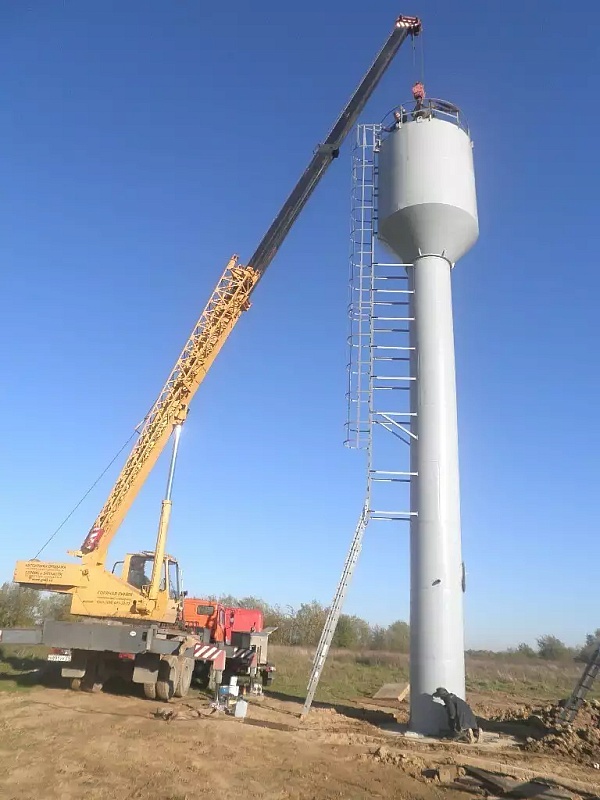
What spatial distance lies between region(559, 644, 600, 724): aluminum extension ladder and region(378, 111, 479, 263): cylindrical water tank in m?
10.2

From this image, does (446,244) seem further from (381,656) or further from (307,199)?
(381,656)

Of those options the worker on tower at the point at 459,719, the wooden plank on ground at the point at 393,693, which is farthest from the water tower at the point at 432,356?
the wooden plank on ground at the point at 393,693

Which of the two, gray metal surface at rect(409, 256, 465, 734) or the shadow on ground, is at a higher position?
gray metal surface at rect(409, 256, 465, 734)

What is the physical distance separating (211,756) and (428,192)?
43.1ft

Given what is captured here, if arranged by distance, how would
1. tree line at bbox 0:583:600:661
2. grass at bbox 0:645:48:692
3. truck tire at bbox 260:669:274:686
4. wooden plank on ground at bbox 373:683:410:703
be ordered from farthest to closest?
1. tree line at bbox 0:583:600:661
2. wooden plank on ground at bbox 373:683:410:703
3. truck tire at bbox 260:669:274:686
4. grass at bbox 0:645:48:692

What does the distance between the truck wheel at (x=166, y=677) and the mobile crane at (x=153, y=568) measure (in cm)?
3

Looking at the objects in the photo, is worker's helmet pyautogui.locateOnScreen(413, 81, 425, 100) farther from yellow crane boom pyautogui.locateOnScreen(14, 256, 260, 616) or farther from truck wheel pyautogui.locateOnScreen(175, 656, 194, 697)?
truck wheel pyautogui.locateOnScreen(175, 656, 194, 697)

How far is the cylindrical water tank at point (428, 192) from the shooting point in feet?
50.5

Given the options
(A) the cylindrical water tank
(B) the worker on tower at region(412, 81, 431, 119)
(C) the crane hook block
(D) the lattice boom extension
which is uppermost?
(C) the crane hook block

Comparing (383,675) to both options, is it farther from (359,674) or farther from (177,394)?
(177,394)

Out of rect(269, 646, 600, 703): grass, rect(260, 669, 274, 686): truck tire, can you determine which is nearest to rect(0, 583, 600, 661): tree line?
rect(269, 646, 600, 703): grass

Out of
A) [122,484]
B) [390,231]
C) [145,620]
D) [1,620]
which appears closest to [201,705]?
[145,620]

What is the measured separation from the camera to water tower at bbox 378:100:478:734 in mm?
12906

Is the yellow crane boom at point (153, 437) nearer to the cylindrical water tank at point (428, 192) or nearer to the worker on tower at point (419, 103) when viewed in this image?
the cylindrical water tank at point (428, 192)
